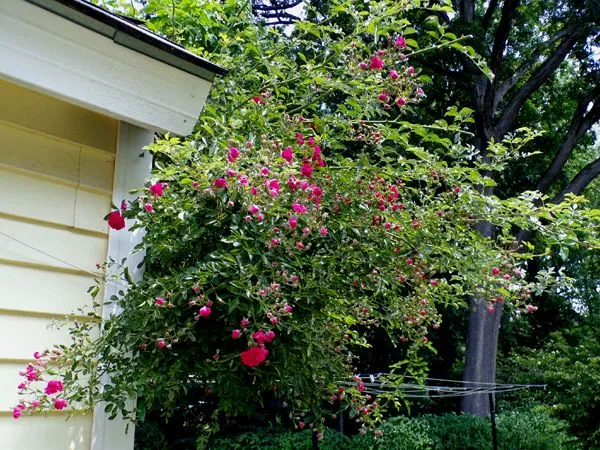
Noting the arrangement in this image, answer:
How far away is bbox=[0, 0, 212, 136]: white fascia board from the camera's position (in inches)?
67.5

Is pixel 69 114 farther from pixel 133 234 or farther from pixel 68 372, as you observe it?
pixel 68 372

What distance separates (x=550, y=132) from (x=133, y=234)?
12029mm

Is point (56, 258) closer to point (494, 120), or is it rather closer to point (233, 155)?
point (233, 155)

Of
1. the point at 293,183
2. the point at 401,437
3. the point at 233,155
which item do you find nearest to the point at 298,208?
the point at 293,183

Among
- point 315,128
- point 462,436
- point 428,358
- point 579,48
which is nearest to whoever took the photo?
point 315,128

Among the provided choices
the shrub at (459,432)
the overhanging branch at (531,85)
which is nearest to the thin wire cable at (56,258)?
the shrub at (459,432)

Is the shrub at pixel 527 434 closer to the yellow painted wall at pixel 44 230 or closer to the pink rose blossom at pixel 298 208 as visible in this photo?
the pink rose blossom at pixel 298 208

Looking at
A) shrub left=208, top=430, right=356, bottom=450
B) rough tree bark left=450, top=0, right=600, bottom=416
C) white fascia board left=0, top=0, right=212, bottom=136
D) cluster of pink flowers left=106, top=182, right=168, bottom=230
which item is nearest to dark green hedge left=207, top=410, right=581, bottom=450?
shrub left=208, top=430, right=356, bottom=450

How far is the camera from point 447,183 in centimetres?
306

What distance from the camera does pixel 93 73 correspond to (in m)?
1.85

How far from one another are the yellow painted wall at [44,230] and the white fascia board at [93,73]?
0.21 meters

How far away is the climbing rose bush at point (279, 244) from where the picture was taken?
1.99 m

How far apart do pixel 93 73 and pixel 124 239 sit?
0.60 metres

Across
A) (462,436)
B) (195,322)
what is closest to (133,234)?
(195,322)
